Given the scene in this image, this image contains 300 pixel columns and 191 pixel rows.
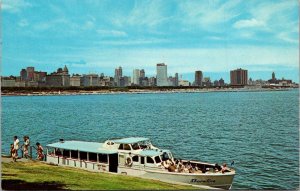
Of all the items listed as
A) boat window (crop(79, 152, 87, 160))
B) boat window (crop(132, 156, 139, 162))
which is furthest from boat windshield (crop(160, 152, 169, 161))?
boat window (crop(79, 152, 87, 160))

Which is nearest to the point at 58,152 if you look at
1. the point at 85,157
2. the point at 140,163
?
the point at 85,157

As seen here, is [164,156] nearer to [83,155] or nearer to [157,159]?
[157,159]

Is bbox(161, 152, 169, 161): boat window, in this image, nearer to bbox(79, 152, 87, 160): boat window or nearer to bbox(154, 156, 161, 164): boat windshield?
bbox(154, 156, 161, 164): boat windshield

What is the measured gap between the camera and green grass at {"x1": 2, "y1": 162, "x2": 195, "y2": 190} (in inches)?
738

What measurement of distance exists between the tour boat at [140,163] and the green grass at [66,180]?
3176 millimetres

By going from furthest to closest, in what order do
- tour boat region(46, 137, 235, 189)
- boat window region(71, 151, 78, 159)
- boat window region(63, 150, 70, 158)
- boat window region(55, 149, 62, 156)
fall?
1. boat window region(55, 149, 62, 156)
2. boat window region(63, 150, 70, 158)
3. boat window region(71, 151, 78, 159)
4. tour boat region(46, 137, 235, 189)

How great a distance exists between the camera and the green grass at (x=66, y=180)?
1875 cm

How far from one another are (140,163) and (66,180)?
6.64m

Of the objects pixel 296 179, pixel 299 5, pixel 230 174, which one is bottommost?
pixel 296 179

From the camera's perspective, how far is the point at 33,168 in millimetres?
23891

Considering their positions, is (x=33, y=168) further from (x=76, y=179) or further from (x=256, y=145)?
(x=256, y=145)

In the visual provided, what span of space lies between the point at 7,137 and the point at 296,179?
4031 cm

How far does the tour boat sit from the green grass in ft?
10.4

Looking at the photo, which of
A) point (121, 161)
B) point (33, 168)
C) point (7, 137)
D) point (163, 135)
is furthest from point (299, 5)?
point (7, 137)
